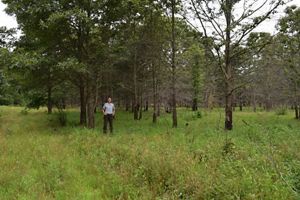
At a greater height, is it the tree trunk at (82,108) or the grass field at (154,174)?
the tree trunk at (82,108)

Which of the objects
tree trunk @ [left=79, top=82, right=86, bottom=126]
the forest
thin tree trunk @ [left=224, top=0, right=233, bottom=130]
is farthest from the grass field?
tree trunk @ [left=79, top=82, right=86, bottom=126]

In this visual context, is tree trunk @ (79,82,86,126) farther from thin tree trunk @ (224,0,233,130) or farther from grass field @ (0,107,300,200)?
grass field @ (0,107,300,200)

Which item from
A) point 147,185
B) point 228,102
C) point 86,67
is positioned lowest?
point 147,185

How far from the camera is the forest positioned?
25.0 ft

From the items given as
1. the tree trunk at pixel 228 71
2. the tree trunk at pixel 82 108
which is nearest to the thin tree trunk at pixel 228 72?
the tree trunk at pixel 228 71

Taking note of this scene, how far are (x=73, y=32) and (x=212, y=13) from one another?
8.89m

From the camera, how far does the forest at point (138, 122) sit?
25.0 feet

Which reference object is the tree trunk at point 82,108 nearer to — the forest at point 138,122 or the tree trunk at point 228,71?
the forest at point 138,122

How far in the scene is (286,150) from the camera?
9.99 meters

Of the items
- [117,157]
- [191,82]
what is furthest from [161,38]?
[191,82]

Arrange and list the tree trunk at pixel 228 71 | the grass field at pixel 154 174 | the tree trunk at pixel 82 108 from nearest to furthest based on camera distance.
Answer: the grass field at pixel 154 174, the tree trunk at pixel 228 71, the tree trunk at pixel 82 108

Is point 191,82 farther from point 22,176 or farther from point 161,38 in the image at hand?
point 22,176

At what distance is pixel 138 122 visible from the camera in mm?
26969

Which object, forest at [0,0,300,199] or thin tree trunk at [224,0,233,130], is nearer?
forest at [0,0,300,199]
